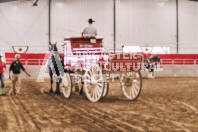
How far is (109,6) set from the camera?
29609 mm

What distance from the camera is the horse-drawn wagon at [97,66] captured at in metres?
8.76

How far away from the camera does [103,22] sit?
29.6 m

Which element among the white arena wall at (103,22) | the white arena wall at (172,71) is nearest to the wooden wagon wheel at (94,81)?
the white arena wall at (172,71)

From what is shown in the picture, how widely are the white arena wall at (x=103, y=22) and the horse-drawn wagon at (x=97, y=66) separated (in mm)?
18391

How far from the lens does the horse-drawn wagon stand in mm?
8758

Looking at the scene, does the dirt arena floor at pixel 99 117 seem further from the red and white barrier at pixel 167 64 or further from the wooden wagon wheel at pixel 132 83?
the red and white barrier at pixel 167 64

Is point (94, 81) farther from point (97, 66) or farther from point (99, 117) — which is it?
point (99, 117)

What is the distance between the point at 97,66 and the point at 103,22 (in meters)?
21.3

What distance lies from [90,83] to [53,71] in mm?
2871

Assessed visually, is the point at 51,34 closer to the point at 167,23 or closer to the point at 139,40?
the point at 139,40

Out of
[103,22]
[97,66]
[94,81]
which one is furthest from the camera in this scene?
[103,22]

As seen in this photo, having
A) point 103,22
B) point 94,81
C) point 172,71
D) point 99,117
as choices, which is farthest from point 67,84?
point 103,22

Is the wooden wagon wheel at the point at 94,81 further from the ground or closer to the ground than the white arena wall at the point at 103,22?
closer to the ground

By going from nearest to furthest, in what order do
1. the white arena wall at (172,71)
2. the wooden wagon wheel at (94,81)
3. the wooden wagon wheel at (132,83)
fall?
the wooden wagon wheel at (94,81) → the wooden wagon wheel at (132,83) → the white arena wall at (172,71)
